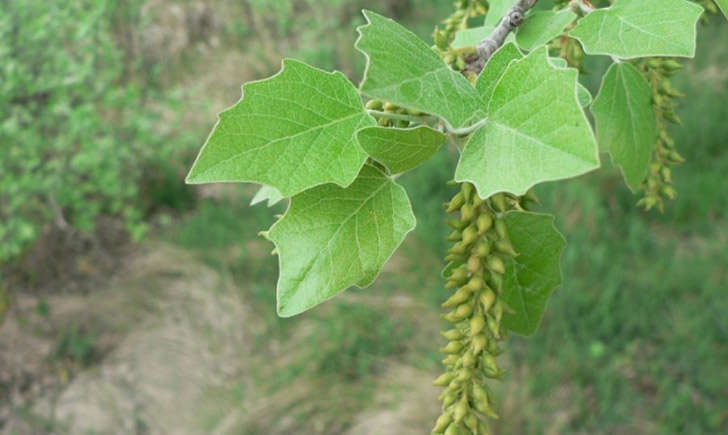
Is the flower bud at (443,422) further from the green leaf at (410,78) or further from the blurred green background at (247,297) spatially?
the blurred green background at (247,297)

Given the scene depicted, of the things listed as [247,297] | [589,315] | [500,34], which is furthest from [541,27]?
[247,297]

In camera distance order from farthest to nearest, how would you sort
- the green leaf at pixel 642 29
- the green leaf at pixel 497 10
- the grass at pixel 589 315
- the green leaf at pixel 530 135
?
the grass at pixel 589 315, the green leaf at pixel 497 10, the green leaf at pixel 642 29, the green leaf at pixel 530 135

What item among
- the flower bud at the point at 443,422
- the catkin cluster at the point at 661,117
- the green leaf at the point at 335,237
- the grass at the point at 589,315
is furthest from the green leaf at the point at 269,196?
the grass at the point at 589,315

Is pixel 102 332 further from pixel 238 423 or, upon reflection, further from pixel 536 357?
pixel 536 357

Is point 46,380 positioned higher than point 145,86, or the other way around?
point 145,86

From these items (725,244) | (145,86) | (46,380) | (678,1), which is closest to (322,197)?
(678,1)

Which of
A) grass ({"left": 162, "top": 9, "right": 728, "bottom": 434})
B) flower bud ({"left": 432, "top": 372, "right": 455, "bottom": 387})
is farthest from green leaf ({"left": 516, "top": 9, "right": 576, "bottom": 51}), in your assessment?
grass ({"left": 162, "top": 9, "right": 728, "bottom": 434})

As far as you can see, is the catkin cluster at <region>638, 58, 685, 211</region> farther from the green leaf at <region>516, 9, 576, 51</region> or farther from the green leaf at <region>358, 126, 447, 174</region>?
the green leaf at <region>358, 126, 447, 174</region>
